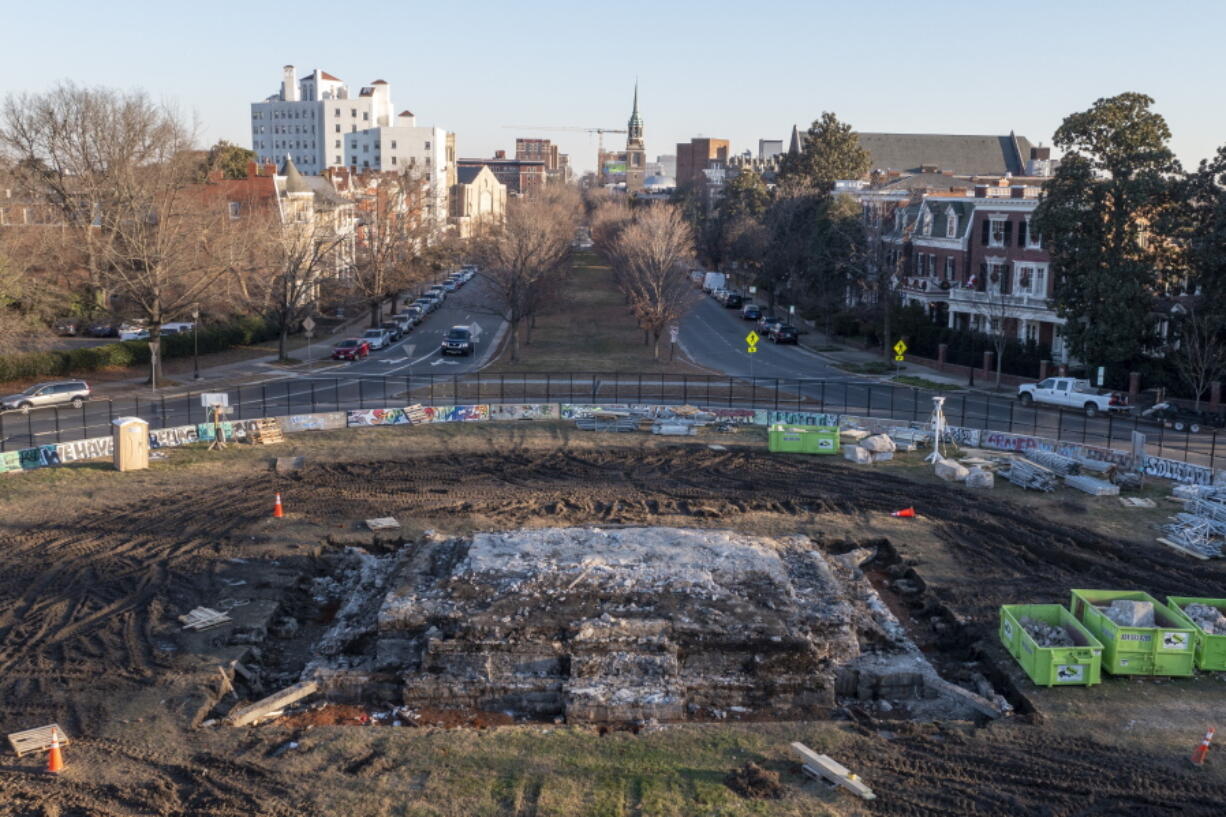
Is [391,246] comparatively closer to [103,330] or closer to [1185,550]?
[103,330]

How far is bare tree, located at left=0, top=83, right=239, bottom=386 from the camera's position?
49.4 m

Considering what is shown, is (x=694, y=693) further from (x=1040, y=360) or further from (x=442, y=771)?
(x=1040, y=360)

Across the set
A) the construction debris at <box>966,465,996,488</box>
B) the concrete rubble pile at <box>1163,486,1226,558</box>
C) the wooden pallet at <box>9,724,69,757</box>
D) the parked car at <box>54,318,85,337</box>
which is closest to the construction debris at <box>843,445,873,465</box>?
the construction debris at <box>966,465,996,488</box>

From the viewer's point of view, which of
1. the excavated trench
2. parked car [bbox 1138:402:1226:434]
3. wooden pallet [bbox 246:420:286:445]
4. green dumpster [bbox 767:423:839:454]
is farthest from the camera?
parked car [bbox 1138:402:1226:434]

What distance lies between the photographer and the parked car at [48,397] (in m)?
42.5

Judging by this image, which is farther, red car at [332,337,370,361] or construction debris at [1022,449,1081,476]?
red car at [332,337,370,361]

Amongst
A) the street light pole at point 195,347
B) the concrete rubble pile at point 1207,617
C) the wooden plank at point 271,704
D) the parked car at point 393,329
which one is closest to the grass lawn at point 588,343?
the parked car at point 393,329

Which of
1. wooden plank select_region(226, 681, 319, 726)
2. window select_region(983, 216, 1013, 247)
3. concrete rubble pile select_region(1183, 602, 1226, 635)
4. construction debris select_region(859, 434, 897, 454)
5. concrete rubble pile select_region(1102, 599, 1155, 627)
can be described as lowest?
wooden plank select_region(226, 681, 319, 726)

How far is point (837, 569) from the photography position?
2439cm

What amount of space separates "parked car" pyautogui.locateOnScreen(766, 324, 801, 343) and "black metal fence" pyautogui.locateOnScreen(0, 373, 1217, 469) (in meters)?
15.3

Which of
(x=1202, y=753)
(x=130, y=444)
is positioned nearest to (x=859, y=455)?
(x=1202, y=753)

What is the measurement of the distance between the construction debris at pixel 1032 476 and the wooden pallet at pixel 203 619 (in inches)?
918

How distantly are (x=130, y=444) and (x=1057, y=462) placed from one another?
29.4 meters

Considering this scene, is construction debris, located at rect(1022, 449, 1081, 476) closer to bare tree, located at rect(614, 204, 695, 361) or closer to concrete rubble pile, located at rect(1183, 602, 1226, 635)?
concrete rubble pile, located at rect(1183, 602, 1226, 635)
